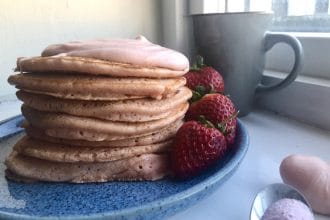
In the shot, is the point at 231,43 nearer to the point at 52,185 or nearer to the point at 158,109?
the point at 158,109

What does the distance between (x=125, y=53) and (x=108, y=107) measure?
0.08m

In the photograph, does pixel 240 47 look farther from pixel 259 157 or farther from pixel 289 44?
pixel 259 157

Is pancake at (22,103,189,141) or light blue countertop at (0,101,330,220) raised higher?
pancake at (22,103,189,141)

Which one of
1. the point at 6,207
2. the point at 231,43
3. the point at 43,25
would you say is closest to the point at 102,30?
the point at 43,25

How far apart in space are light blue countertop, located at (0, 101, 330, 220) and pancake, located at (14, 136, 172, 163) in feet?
0.35

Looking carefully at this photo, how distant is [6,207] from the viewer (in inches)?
16.0

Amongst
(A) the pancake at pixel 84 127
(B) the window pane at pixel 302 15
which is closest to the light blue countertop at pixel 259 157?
(A) the pancake at pixel 84 127

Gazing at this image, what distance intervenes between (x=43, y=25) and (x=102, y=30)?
0.58ft

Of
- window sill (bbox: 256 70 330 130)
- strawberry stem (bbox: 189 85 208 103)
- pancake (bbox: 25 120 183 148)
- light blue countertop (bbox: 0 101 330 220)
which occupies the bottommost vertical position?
light blue countertop (bbox: 0 101 330 220)

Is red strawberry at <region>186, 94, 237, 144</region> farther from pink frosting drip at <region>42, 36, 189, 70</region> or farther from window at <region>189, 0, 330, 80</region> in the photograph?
window at <region>189, 0, 330, 80</region>

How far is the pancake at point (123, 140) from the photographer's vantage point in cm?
49

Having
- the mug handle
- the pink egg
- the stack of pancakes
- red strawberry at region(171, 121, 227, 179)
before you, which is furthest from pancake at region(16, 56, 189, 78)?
the mug handle

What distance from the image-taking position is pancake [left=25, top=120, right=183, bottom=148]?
1.60 ft

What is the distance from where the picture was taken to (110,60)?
488mm
